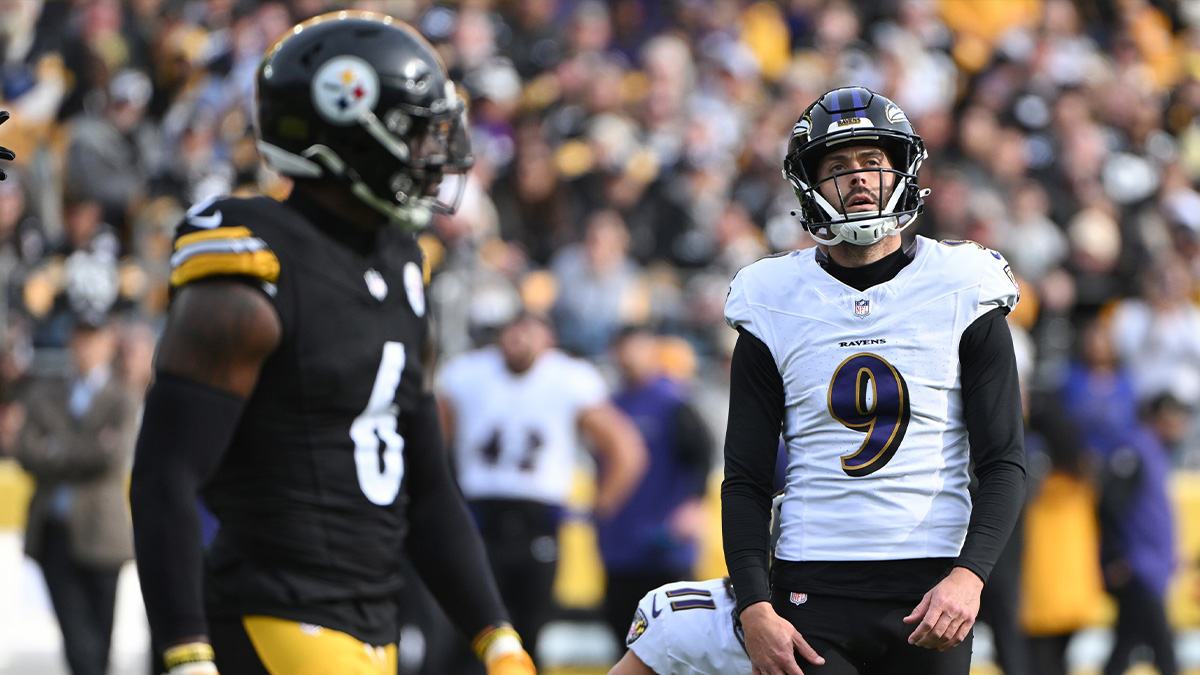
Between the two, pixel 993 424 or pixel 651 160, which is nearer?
pixel 993 424

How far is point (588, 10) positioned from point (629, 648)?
11.3m

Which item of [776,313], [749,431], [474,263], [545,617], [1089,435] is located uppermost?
[776,313]

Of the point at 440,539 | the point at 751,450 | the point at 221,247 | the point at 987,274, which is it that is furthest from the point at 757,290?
the point at 221,247

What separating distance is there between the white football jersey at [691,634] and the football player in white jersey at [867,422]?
5.7 inches

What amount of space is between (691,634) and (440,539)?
0.64m

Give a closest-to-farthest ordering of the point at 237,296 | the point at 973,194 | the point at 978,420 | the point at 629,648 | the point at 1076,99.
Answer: the point at 237,296, the point at 978,420, the point at 629,648, the point at 973,194, the point at 1076,99

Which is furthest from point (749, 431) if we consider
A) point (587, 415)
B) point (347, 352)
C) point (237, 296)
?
point (587, 415)

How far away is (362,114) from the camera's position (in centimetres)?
322

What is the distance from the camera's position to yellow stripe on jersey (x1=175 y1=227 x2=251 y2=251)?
3.01 metres

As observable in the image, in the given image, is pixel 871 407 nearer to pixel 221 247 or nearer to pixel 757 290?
pixel 757 290

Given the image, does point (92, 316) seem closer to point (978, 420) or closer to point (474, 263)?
point (474, 263)

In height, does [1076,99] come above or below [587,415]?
above

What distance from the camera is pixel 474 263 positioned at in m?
9.95

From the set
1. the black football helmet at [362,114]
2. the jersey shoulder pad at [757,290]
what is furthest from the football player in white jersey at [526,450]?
the black football helmet at [362,114]
